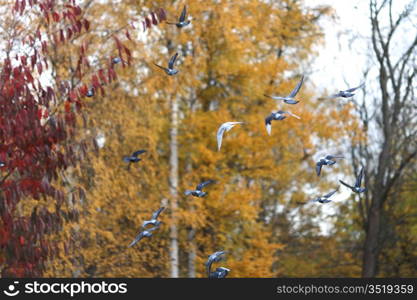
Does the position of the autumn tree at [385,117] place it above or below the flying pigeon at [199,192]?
above

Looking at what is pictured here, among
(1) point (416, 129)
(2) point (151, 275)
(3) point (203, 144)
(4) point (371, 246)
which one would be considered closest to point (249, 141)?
(3) point (203, 144)

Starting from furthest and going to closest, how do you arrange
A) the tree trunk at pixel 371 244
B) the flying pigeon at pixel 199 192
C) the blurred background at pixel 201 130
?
1. the tree trunk at pixel 371 244
2. the blurred background at pixel 201 130
3. the flying pigeon at pixel 199 192

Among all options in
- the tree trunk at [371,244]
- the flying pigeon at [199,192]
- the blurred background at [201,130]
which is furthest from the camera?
the tree trunk at [371,244]

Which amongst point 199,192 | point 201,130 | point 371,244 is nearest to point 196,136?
point 201,130

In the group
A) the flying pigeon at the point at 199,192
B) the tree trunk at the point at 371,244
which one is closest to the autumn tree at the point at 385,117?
the tree trunk at the point at 371,244

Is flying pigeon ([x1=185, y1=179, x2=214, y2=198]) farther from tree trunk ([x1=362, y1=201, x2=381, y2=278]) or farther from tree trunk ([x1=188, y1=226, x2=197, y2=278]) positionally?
tree trunk ([x1=362, y1=201, x2=381, y2=278])

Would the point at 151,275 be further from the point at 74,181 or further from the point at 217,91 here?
the point at 217,91

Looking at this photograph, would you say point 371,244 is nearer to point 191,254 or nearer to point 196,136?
point 191,254

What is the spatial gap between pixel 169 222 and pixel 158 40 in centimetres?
330

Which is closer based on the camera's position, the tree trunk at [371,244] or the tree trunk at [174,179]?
the tree trunk at [174,179]

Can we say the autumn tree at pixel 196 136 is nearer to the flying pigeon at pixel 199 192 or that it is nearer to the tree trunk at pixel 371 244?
the tree trunk at pixel 371 244

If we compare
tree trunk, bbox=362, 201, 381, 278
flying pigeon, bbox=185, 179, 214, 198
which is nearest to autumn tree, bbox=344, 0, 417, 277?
tree trunk, bbox=362, 201, 381, 278

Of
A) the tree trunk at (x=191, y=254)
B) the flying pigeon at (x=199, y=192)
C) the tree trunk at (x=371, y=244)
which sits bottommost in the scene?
the flying pigeon at (x=199, y=192)

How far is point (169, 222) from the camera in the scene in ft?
44.3
